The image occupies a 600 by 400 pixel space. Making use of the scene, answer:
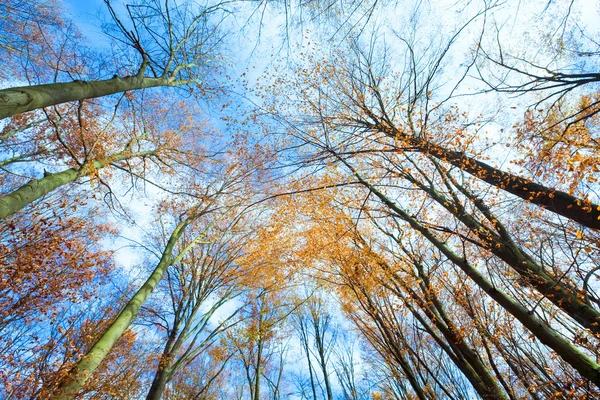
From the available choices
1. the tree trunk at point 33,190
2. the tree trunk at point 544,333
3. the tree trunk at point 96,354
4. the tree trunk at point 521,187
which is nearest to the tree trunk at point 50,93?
the tree trunk at point 33,190

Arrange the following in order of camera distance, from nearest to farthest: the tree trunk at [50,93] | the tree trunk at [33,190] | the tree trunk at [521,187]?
the tree trunk at [50,93]
the tree trunk at [33,190]
the tree trunk at [521,187]

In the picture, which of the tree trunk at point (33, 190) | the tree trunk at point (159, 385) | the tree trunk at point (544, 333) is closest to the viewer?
the tree trunk at point (544, 333)

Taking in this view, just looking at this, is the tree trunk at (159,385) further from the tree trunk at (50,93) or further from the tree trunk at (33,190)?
the tree trunk at (50,93)

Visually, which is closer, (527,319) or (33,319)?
(527,319)

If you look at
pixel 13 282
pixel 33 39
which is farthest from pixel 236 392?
pixel 33 39

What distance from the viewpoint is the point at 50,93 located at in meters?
2.81

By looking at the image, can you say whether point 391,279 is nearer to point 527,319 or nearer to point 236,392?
point 527,319

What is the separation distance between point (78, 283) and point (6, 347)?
181cm

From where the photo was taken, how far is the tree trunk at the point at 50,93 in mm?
2406

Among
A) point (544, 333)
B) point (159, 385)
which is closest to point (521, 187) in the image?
point (544, 333)

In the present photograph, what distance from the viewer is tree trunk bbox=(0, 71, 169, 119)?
7.89 ft

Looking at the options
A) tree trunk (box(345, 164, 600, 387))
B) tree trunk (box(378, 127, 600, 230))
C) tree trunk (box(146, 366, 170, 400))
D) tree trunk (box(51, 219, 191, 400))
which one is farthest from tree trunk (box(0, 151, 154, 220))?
tree trunk (box(378, 127, 600, 230))

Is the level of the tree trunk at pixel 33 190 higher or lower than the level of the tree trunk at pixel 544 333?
higher

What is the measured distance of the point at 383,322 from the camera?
4203mm
